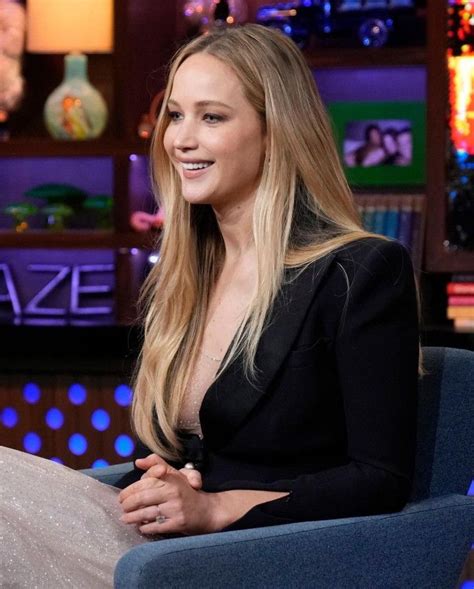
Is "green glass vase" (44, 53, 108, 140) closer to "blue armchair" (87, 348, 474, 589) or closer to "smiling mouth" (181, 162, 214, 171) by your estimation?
"smiling mouth" (181, 162, 214, 171)

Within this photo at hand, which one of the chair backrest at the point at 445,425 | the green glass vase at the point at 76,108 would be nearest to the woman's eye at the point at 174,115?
the chair backrest at the point at 445,425

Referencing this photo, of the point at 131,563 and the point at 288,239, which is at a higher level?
the point at 288,239

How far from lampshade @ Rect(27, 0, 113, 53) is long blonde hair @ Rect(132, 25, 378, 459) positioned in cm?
205

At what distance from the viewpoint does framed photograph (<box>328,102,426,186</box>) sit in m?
4.06

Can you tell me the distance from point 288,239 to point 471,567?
1.49 meters

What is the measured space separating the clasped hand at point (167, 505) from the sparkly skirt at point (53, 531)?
0.16 ft

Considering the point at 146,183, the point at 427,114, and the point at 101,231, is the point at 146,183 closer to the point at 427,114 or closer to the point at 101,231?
the point at 101,231

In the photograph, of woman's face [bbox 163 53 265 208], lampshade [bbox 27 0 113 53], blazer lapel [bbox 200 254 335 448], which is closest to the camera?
blazer lapel [bbox 200 254 335 448]

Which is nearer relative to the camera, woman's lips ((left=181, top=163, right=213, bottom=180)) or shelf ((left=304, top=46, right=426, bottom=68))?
woman's lips ((left=181, top=163, right=213, bottom=180))

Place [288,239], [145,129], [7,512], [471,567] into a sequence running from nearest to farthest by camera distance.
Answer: [7,512] → [288,239] → [471,567] → [145,129]

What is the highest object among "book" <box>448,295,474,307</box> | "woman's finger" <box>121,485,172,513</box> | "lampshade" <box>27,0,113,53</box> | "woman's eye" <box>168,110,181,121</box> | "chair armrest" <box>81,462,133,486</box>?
"lampshade" <box>27,0,113,53</box>

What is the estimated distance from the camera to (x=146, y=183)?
13.9 feet

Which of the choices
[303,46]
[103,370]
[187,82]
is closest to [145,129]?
[303,46]

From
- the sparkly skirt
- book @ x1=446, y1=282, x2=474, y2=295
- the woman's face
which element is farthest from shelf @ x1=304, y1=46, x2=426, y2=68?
the sparkly skirt
